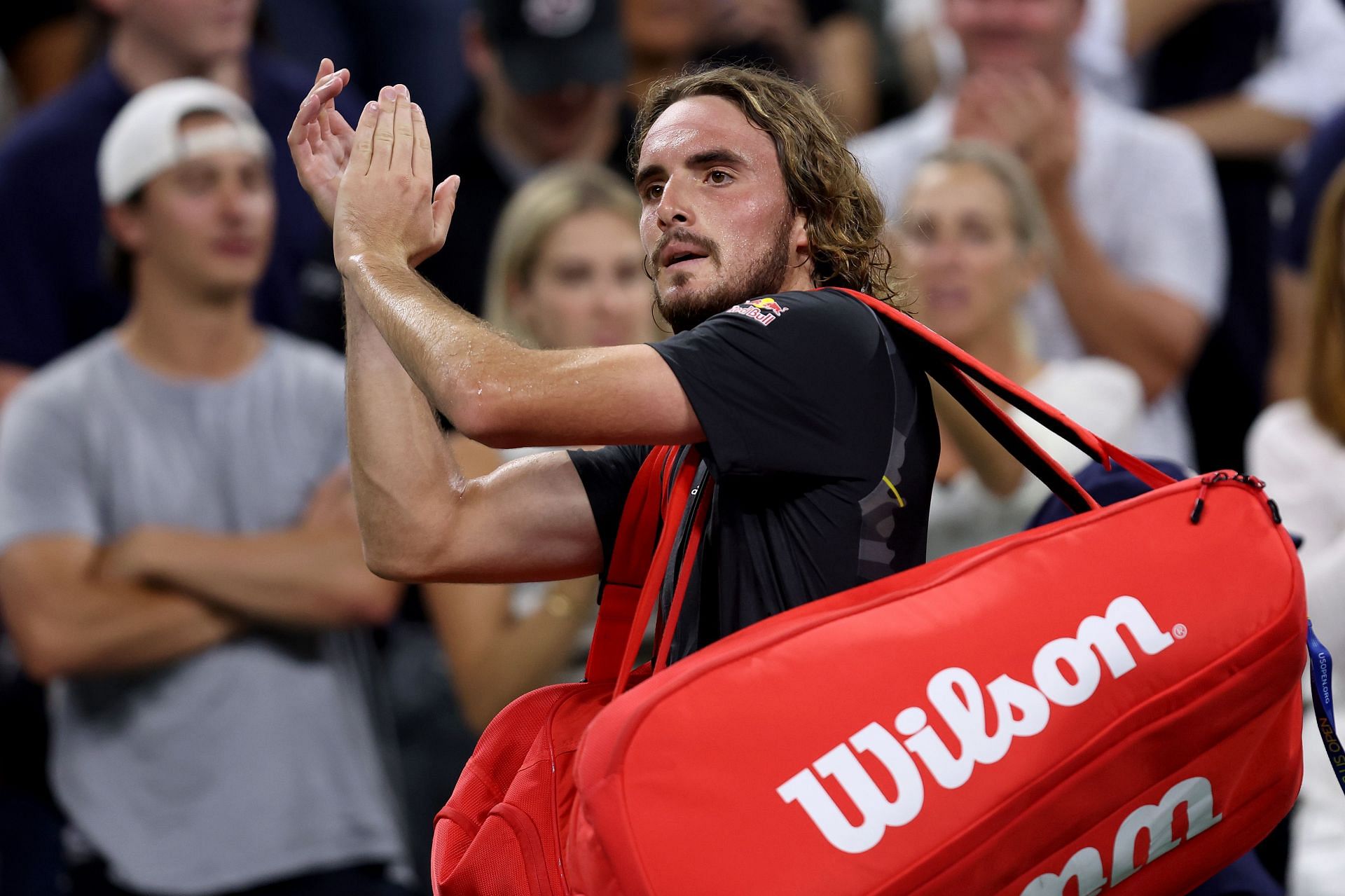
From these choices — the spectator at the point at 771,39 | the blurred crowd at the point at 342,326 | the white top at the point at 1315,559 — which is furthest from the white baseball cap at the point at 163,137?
the white top at the point at 1315,559

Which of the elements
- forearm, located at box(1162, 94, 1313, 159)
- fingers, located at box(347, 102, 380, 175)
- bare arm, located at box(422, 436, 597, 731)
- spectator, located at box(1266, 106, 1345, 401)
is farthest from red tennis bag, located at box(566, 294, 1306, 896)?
forearm, located at box(1162, 94, 1313, 159)

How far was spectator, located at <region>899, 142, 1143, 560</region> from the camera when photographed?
4.16 meters

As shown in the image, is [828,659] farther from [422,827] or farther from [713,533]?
[422,827]

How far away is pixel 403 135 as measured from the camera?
250 cm

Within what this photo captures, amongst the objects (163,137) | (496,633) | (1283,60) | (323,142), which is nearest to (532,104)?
(163,137)

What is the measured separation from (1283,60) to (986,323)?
2303mm

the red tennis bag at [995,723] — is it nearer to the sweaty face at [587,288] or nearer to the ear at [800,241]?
the ear at [800,241]

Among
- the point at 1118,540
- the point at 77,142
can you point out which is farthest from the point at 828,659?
the point at 77,142

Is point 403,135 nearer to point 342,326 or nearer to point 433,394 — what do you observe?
point 433,394

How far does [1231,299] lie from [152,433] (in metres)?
3.64

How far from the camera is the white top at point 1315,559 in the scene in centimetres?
361

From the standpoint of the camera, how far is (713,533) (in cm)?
237

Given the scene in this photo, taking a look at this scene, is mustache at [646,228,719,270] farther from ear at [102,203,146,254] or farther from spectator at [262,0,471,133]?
spectator at [262,0,471,133]

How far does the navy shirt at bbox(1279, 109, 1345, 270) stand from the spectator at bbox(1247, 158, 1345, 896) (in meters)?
0.92
